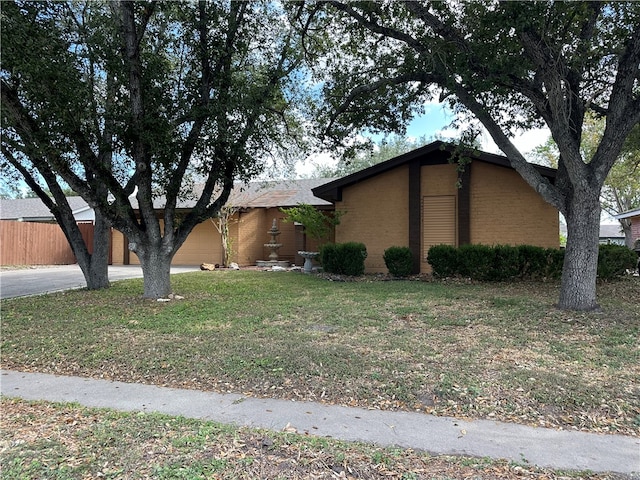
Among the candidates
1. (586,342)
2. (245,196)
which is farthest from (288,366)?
(245,196)

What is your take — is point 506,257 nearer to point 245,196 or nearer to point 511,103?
point 511,103

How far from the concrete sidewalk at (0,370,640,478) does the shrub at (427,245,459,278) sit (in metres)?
8.30

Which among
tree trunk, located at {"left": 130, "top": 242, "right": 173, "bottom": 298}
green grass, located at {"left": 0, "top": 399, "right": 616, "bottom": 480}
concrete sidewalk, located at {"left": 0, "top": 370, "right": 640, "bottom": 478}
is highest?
tree trunk, located at {"left": 130, "top": 242, "right": 173, "bottom": 298}

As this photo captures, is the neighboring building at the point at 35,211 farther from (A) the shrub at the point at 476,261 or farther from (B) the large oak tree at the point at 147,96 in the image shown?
(A) the shrub at the point at 476,261

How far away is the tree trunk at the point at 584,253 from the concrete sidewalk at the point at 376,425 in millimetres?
4288

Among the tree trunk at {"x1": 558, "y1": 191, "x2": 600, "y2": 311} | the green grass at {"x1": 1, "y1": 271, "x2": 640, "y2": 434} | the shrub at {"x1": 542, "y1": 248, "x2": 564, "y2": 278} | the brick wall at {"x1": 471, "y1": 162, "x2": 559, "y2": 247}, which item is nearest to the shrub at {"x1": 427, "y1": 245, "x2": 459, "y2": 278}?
the brick wall at {"x1": 471, "y1": 162, "x2": 559, "y2": 247}

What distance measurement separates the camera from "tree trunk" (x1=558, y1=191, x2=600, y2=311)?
22.5 ft

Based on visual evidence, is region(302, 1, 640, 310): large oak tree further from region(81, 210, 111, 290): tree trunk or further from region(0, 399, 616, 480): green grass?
region(81, 210, 111, 290): tree trunk

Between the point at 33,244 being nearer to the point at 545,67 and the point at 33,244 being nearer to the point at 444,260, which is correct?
the point at 444,260

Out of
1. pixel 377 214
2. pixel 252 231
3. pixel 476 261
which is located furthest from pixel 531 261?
pixel 252 231

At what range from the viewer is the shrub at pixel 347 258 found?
41.4 ft

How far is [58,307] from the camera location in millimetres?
7980

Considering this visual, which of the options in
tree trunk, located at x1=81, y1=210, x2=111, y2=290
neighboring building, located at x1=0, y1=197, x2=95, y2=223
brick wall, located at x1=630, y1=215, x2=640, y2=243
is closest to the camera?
tree trunk, located at x1=81, y1=210, x2=111, y2=290

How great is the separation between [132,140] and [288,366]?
5.66m
